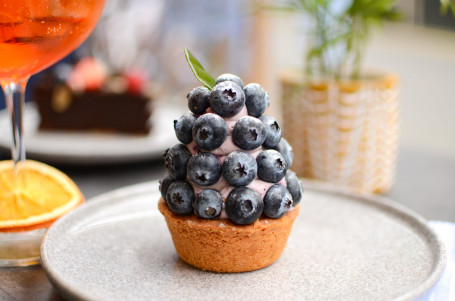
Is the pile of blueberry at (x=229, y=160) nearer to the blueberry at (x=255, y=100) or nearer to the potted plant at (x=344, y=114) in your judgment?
the blueberry at (x=255, y=100)

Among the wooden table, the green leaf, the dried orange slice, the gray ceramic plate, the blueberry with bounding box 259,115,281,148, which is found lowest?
the wooden table

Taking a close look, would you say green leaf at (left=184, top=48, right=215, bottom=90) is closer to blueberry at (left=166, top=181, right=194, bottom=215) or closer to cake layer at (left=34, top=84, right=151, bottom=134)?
blueberry at (left=166, top=181, right=194, bottom=215)

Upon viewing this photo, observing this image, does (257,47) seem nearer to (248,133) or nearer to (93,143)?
(93,143)

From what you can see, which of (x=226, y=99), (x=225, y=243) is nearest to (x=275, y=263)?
(x=225, y=243)

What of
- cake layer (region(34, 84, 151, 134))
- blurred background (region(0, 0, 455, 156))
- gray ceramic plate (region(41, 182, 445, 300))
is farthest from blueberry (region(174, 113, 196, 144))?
blurred background (region(0, 0, 455, 156))

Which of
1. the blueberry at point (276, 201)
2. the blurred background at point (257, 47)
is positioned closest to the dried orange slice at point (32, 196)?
the blueberry at point (276, 201)

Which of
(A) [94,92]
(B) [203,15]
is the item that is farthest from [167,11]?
(A) [94,92]
